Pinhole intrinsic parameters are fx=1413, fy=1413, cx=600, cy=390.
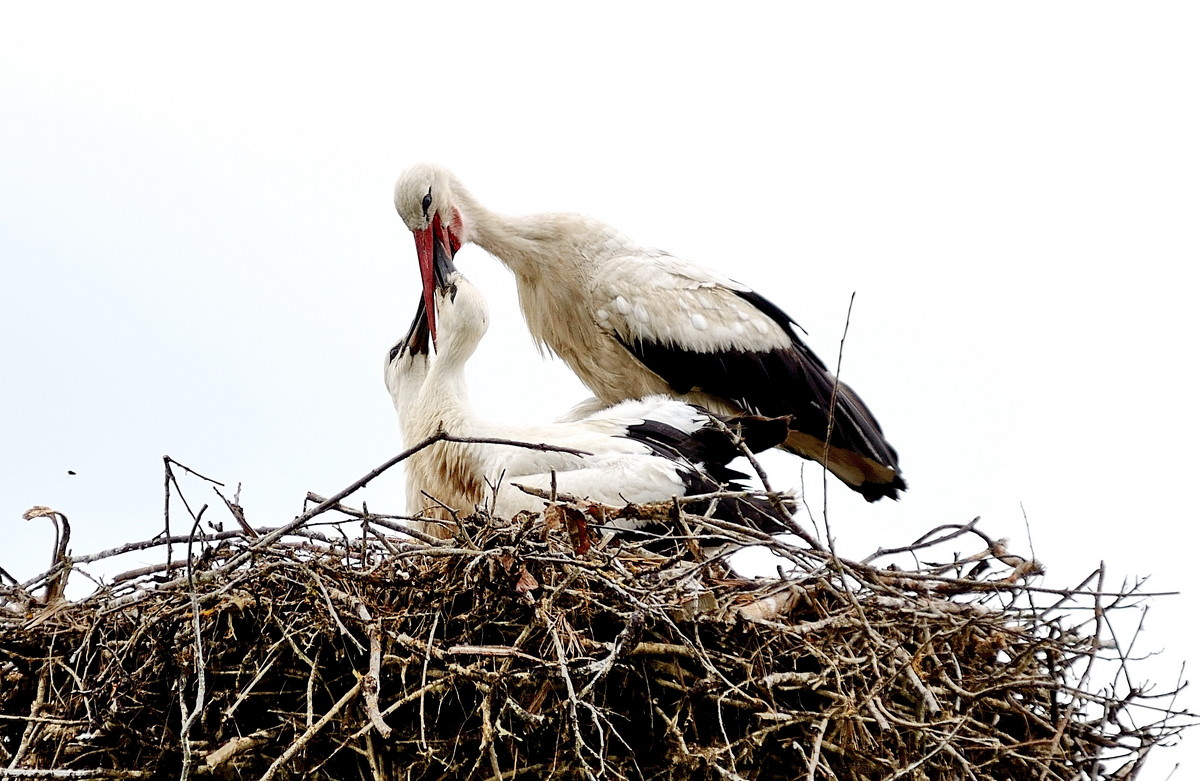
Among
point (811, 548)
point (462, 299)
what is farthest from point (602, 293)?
point (811, 548)

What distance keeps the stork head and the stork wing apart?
496 mm

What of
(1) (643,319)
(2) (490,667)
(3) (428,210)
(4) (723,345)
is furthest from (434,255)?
Answer: (2) (490,667)

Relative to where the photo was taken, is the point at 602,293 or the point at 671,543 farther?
the point at 602,293

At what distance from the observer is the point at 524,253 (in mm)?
4438

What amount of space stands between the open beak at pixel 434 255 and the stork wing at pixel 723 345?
0.47 m

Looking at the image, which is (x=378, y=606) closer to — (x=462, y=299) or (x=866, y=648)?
(x=866, y=648)

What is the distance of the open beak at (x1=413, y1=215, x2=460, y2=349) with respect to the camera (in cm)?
414

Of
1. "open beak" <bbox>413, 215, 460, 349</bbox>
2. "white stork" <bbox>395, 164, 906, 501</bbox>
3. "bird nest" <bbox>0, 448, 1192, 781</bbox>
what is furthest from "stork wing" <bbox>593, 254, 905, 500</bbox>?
"bird nest" <bbox>0, 448, 1192, 781</bbox>

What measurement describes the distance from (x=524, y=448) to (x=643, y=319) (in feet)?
3.58

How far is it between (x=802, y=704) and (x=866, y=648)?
0.16 m

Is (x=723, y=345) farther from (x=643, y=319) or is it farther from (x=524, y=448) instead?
(x=524, y=448)

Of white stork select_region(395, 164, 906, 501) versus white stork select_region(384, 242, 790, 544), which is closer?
white stork select_region(384, 242, 790, 544)

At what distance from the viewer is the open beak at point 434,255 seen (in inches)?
163

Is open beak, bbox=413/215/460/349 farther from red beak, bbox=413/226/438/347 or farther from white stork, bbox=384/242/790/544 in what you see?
white stork, bbox=384/242/790/544
